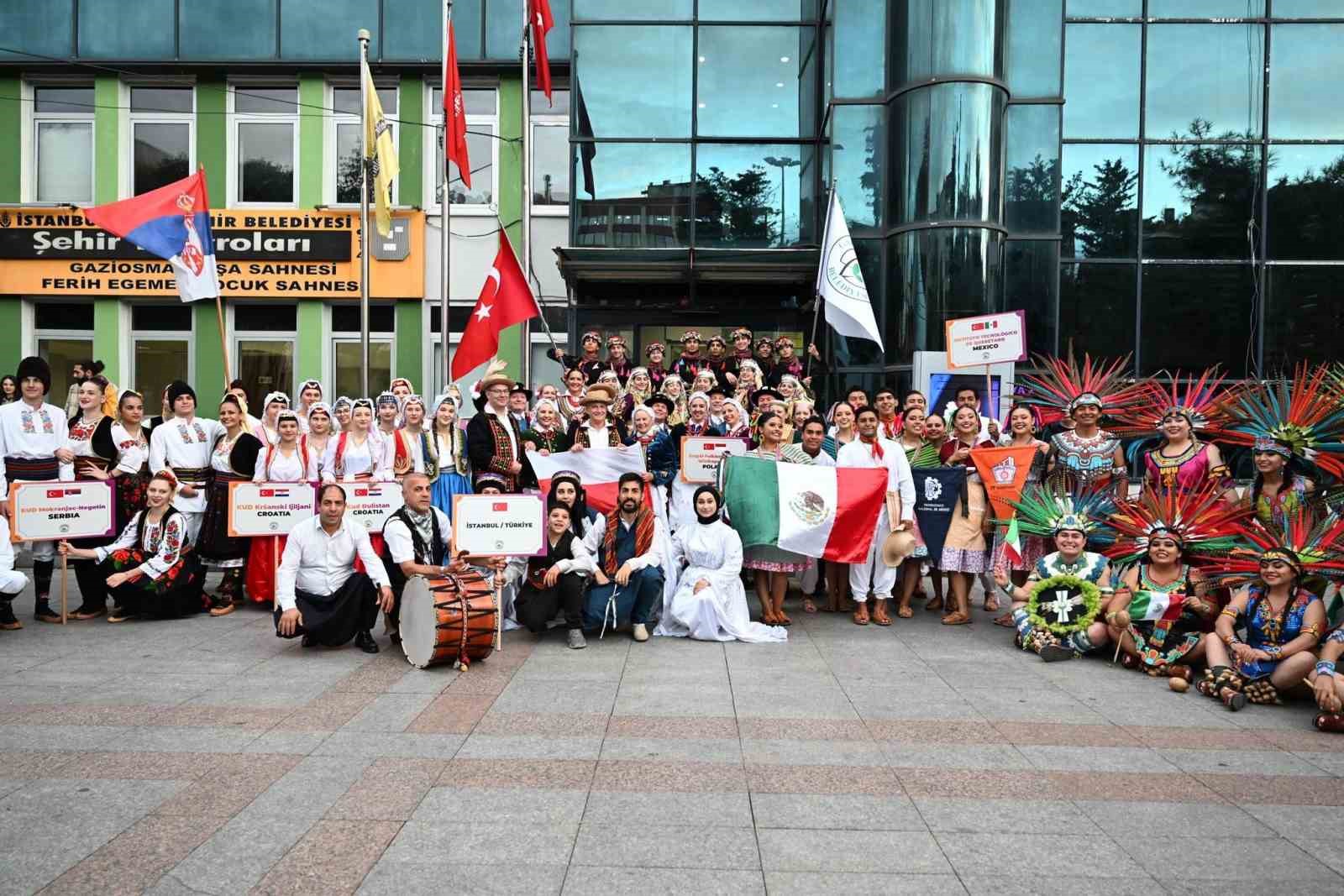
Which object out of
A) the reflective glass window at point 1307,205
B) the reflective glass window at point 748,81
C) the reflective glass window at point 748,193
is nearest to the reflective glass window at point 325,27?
the reflective glass window at point 748,81

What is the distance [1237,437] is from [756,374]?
185 inches

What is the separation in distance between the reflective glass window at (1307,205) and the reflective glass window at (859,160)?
6.64m

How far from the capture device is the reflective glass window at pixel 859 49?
15.3m

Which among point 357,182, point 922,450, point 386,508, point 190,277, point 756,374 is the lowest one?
point 386,508

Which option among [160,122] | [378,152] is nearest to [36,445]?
[378,152]

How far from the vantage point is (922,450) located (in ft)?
31.0

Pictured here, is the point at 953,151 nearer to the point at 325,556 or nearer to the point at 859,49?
the point at 859,49

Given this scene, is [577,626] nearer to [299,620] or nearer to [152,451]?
[299,620]

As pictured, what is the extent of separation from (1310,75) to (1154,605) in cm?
1358

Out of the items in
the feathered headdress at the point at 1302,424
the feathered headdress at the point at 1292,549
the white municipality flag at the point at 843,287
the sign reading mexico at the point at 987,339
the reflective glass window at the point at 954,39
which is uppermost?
the reflective glass window at the point at 954,39

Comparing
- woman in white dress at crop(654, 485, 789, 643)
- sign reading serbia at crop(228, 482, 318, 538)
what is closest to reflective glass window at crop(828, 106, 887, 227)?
woman in white dress at crop(654, 485, 789, 643)

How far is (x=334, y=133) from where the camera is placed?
1780 centimetres

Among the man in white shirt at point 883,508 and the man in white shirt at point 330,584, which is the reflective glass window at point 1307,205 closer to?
the man in white shirt at point 883,508

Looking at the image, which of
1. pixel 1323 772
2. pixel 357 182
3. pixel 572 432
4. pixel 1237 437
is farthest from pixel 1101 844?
pixel 357 182
